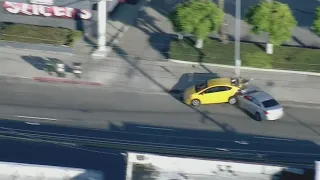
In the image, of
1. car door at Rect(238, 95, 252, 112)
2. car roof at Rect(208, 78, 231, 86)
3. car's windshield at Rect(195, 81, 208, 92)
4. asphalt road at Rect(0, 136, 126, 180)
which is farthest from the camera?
car roof at Rect(208, 78, 231, 86)

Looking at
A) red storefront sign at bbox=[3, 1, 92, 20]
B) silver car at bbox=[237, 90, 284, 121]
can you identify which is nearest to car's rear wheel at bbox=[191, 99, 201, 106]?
silver car at bbox=[237, 90, 284, 121]

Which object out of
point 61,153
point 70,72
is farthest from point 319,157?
point 70,72

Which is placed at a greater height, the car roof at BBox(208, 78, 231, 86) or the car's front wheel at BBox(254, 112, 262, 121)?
the car roof at BBox(208, 78, 231, 86)

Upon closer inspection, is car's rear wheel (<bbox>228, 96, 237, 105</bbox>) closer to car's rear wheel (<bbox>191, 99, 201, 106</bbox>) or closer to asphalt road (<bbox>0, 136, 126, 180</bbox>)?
car's rear wheel (<bbox>191, 99, 201, 106</bbox>)

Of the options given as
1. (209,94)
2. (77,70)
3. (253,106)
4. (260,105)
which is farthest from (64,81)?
(260,105)

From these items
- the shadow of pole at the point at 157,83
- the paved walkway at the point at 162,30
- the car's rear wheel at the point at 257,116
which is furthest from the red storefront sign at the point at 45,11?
the car's rear wheel at the point at 257,116

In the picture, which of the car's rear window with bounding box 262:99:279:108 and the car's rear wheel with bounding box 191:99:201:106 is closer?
the car's rear window with bounding box 262:99:279:108

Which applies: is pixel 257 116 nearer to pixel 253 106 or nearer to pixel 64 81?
pixel 253 106

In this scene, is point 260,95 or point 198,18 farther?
point 198,18
